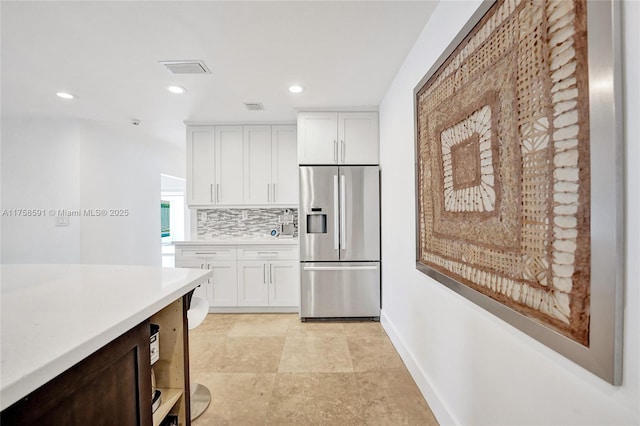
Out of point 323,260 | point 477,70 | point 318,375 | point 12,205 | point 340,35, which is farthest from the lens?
point 12,205

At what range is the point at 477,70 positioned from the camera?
119 cm

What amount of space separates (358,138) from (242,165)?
1570 mm

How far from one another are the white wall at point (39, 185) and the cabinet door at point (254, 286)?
214 centimetres

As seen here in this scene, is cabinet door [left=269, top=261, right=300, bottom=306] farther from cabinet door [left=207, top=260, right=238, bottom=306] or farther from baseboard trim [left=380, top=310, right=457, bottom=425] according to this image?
baseboard trim [left=380, top=310, right=457, bottom=425]

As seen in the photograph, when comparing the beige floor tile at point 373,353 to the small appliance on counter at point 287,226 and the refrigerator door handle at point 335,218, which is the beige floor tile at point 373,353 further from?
the small appliance on counter at point 287,226

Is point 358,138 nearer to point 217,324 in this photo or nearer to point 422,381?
point 422,381

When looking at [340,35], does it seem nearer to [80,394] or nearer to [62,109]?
[80,394]

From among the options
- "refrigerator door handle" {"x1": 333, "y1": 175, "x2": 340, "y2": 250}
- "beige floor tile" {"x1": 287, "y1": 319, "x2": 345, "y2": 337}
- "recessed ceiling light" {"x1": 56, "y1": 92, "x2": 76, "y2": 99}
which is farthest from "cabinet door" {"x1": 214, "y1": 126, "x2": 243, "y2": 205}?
"beige floor tile" {"x1": 287, "y1": 319, "x2": 345, "y2": 337}

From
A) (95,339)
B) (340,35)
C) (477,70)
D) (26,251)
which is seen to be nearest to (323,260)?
(340,35)

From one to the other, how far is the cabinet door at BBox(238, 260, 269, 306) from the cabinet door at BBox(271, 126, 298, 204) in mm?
904

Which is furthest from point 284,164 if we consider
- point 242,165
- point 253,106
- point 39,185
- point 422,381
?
point 39,185

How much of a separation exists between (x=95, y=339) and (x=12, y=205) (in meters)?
4.40

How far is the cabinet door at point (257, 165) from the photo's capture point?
3752 millimetres

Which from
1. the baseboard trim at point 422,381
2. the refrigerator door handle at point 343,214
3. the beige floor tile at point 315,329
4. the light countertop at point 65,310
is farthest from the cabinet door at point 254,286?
the light countertop at point 65,310
